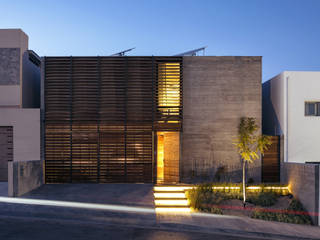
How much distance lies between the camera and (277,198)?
9734 mm

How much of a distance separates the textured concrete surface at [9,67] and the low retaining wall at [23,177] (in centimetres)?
445

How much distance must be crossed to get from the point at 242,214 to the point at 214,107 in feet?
18.2

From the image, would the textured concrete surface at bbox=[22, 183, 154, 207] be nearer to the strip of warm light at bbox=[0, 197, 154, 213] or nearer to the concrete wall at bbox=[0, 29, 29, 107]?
the strip of warm light at bbox=[0, 197, 154, 213]

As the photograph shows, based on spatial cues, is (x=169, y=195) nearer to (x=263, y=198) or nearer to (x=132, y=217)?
(x=132, y=217)

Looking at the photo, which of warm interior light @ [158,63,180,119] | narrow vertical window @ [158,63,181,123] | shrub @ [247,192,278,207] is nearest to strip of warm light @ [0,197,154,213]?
shrub @ [247,192,278,207]

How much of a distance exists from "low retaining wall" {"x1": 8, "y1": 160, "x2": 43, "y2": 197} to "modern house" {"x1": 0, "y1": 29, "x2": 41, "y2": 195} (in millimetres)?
440

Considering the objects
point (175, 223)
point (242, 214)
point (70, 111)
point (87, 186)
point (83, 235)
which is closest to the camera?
point (83, 235)

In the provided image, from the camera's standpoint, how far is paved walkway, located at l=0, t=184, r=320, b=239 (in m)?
6.96

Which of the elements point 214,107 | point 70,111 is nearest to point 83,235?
point 70,111

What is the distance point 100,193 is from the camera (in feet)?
32.2

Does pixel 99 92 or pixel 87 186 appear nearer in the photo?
pixel 87 186

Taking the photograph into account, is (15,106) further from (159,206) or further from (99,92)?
(159,206)

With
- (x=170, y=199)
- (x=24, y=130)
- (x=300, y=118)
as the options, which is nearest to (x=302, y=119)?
(x=300, y=118)

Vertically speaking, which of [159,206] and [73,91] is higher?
[73,91]
